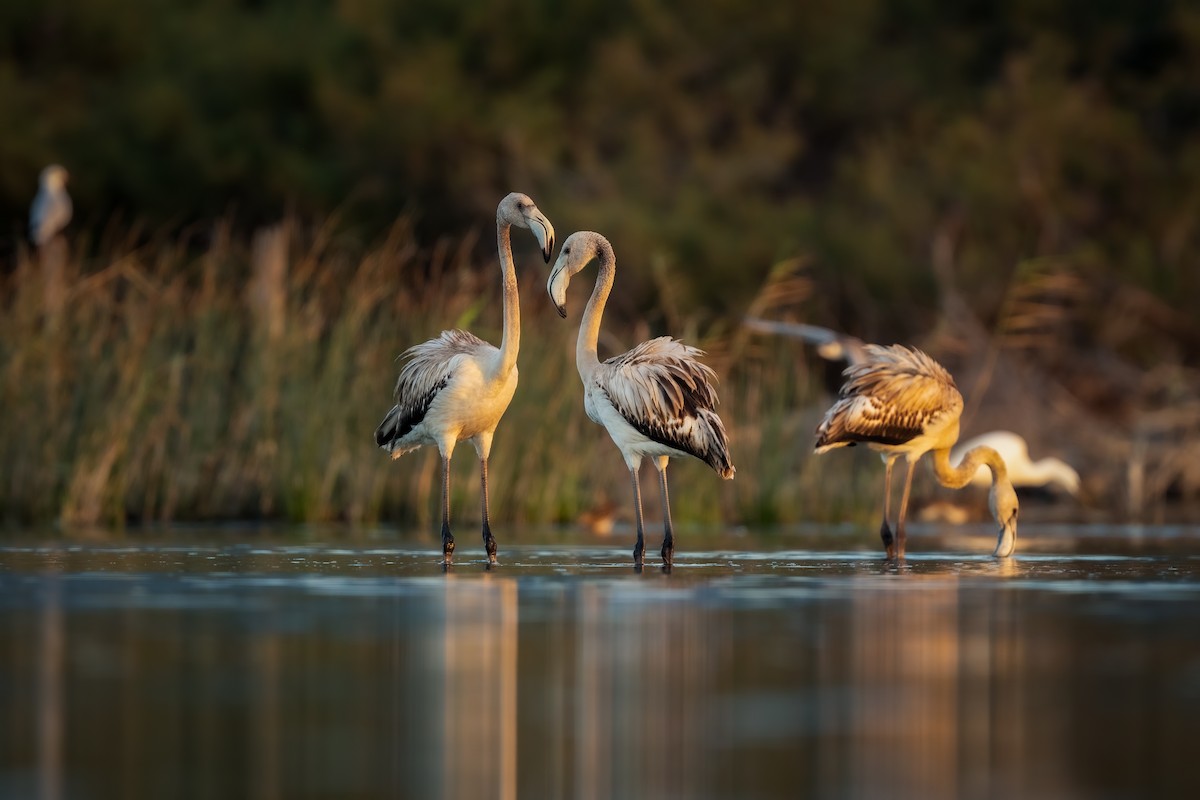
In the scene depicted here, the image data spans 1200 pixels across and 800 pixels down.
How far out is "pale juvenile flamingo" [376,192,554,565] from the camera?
11.5m

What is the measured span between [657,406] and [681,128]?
19.4m

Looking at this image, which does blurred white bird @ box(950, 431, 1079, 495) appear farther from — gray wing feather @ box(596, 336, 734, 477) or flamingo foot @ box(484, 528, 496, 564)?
flamingo foot @ box(484, 528, 496, 564)

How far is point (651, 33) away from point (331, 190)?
524 cm

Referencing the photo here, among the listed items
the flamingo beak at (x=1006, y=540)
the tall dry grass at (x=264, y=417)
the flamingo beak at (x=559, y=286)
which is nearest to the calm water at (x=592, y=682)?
the flamingo beak at (x=1006, y=540)

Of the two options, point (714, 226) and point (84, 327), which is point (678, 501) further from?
point (714, 226)

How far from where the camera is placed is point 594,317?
39.0ft

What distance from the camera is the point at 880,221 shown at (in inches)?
1098

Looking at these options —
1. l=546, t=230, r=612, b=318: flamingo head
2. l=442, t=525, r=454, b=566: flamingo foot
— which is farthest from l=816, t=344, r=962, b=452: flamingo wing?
l=442, t=525, r=454, b=566: flamingo foot

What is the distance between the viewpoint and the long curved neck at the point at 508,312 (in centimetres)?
1155

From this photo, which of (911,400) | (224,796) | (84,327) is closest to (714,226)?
(84,327)

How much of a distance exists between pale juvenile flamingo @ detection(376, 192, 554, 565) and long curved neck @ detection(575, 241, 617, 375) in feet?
1.17

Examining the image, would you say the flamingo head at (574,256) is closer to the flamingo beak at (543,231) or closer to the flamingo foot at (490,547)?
the flamingo beak at (543,231)

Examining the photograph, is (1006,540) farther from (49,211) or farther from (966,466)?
(49,211)

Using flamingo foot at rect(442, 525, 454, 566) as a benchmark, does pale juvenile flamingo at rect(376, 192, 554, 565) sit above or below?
above
